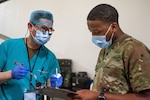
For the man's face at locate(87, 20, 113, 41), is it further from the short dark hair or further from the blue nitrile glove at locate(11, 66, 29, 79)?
the blue nitrile glove at locate(11, 66, 29, 79)

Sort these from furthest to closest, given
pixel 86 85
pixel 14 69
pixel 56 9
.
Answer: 1. pixel 56 9
2. pixel 86 85
3. pixel 14 69

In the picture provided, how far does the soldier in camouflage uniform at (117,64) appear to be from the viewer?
97 cm

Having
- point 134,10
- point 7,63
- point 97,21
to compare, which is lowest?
point 7,63

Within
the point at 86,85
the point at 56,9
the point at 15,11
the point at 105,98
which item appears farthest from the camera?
the point at 15,11

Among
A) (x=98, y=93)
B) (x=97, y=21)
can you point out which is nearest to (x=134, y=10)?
(x=97, y=21)

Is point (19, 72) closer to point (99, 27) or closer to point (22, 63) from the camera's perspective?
point (22, 63)

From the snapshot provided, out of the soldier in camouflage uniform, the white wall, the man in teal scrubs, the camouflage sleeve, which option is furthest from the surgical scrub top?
the white wall

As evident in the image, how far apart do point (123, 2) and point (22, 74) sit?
1.72m

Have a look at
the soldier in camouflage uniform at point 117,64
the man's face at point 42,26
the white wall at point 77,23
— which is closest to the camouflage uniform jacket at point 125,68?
the soldier in camouflage uniform at point 117,64

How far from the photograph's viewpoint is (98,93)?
1.02m

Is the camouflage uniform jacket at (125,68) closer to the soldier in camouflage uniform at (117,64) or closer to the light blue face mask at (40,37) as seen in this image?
the soldier in camouflage uniform at (117,64)

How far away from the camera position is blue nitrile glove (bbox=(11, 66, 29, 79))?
1.43 m

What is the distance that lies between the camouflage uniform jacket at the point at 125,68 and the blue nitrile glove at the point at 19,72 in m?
0.55

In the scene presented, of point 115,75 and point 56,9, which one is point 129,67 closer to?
point 115,75
